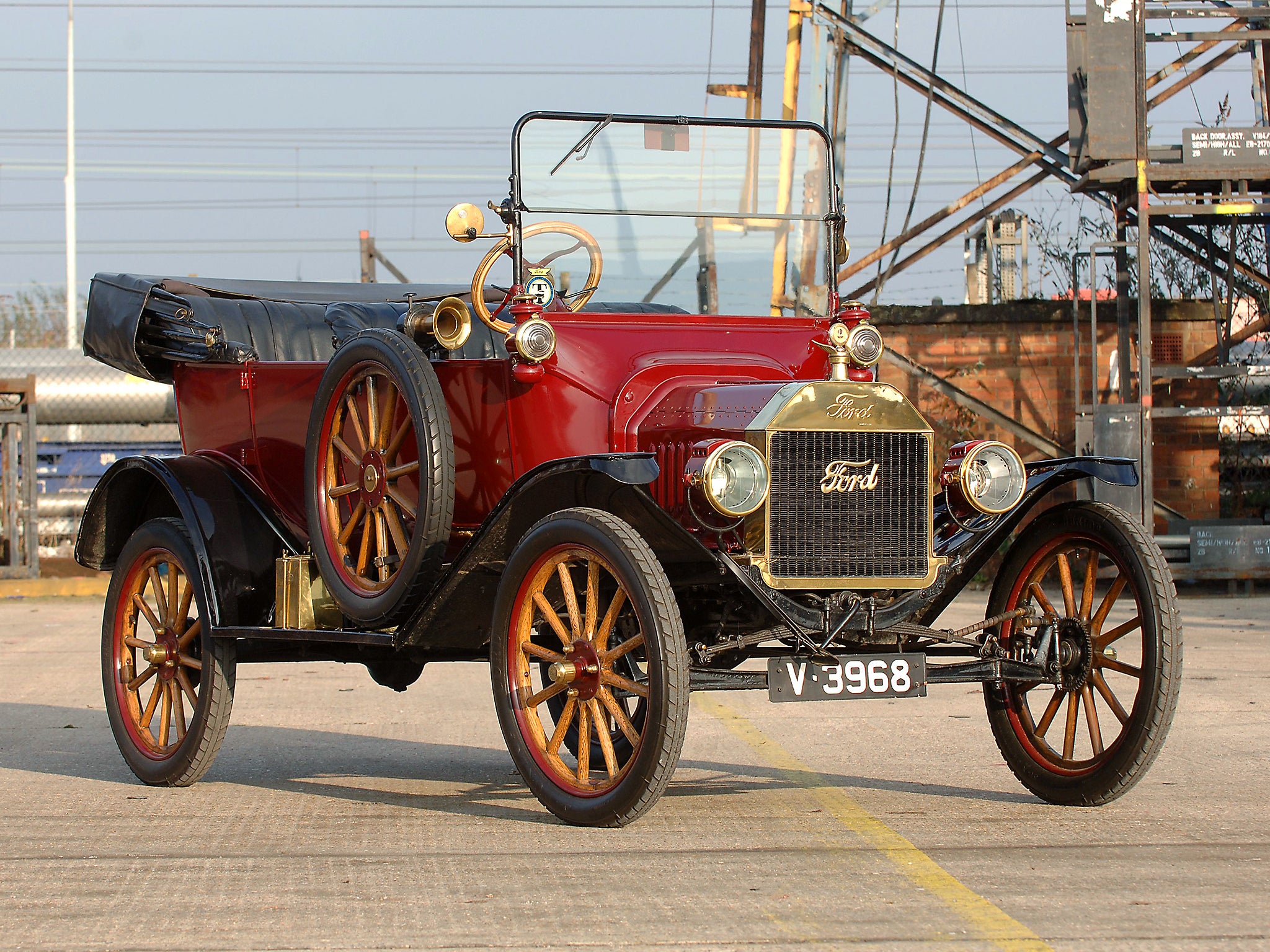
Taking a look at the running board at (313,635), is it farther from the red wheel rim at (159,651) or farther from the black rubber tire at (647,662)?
the black rubber tire at (647,662)

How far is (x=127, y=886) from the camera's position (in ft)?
13.4

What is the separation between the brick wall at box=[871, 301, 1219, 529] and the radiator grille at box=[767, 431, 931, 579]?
11.3 metres

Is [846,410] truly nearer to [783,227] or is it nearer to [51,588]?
[783,227]

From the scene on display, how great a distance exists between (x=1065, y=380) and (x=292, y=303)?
10.9 meters

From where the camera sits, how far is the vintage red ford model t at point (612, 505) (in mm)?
4738

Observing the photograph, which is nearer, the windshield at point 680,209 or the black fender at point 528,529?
the black fender at point 528,529

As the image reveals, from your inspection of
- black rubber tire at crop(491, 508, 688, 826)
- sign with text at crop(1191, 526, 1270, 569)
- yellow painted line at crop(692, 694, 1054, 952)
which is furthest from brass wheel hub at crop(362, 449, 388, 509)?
sign with text at crop(1191, 526, 1270, 569)

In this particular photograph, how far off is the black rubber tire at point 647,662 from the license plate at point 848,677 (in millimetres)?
302

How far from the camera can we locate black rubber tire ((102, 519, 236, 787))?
19.2 ft

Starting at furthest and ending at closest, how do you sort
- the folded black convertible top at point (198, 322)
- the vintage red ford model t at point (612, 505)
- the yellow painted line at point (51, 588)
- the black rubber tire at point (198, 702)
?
the yellow painted line at point (51, 588) → the folded black convertible top at point (198, 322) → the black rubber tire at point (198, 702) → the vintage red ford model t at point (612, 505)

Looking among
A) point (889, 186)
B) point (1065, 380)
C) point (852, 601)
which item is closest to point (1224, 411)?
point (1065, 380)

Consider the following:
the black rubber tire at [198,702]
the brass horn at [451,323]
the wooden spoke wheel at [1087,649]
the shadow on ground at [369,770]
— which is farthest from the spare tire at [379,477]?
the wooden spoke wheel at [1087,649]

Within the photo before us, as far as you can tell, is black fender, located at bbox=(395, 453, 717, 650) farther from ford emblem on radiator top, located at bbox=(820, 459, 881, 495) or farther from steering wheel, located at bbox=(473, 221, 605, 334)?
steering wheel, located at bbox=(473, 221, 605, 334)

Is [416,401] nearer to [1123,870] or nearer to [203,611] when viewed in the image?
[203,611]
